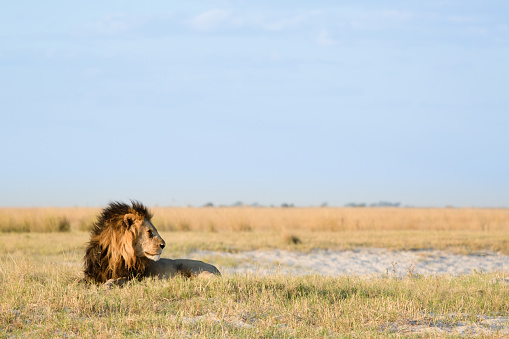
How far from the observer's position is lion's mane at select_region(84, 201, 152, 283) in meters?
7.67

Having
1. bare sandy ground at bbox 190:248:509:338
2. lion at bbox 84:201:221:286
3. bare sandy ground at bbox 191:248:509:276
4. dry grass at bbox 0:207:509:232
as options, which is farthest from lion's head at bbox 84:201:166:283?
dry grass at bbox 0:207:509:232

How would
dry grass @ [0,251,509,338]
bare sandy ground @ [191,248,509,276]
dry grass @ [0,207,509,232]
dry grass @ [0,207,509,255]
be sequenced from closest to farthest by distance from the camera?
dry grass @ [0,251,509,338] → bare sandy ground @ [191,248,509,276] → dry grass @ [0,207,509,255] → dry grass @ [0,207,509,232]

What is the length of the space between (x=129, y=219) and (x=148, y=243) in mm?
431

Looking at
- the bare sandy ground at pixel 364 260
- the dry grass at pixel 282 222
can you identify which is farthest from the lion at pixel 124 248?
the dry grass at pixel 282 222

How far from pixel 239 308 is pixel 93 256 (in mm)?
2659

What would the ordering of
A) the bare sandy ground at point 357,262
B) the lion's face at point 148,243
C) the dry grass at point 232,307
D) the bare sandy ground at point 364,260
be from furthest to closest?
the bare sandy ground at point 364,260 → the bare sandy ground at point 357,262 → the lion's face at point 148,243 → the dry grass at point 232,307

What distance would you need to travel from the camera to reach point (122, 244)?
7684 mm

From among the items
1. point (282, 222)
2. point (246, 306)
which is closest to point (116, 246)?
point (246, 306)

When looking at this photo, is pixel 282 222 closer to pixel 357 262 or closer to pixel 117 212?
pixel 357 262

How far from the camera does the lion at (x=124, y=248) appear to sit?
7617 mm

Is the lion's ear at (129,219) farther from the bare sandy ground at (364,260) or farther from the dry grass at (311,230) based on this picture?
the dry grass at (311,230)

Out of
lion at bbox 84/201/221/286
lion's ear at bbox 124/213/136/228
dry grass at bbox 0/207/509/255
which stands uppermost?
lion's ear at bbox 124/213/136/228

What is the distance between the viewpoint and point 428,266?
51.9ft

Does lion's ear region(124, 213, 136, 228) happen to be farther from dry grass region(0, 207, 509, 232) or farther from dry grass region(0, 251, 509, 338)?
dry grass region(0, 207, 509, 232)
